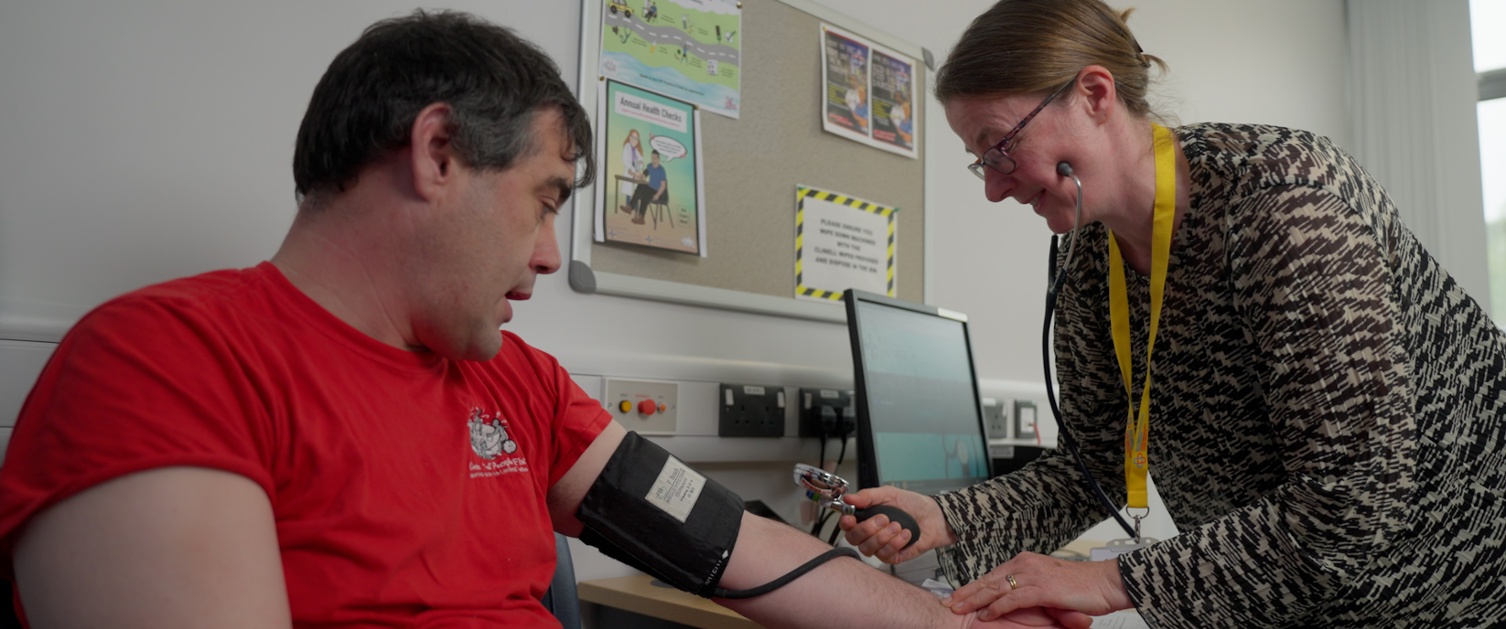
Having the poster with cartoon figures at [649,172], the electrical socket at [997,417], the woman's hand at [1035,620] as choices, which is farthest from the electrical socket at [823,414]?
the woman's hand at [1035,620]

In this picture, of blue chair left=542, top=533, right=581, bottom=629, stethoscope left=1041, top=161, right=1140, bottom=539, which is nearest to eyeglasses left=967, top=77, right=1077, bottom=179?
stethoscope left=1041, top=161, right=1140, bottom=539

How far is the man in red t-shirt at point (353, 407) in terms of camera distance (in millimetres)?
690

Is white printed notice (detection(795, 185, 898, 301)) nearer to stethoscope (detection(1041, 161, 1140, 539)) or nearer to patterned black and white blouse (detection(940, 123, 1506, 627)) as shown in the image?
stethoscope (detection(1041, 161, 1140, 539))

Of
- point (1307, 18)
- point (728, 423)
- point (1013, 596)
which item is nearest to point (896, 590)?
point (1013, 596)

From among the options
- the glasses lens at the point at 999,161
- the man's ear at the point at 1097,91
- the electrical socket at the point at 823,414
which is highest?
the man's ear at the point at 1097,91

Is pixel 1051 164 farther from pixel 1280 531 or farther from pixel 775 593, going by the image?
pixel 775 593

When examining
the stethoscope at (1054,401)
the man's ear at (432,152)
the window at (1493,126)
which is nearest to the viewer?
the man's ear at (432,152)

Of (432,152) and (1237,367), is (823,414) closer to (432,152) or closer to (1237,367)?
(1237,367)

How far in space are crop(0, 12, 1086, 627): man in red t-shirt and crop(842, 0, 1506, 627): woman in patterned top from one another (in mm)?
220

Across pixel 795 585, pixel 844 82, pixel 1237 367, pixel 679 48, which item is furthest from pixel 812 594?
pixel 844 82

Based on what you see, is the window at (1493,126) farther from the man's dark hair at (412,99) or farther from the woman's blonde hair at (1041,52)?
the man's dark hair at (412,99)

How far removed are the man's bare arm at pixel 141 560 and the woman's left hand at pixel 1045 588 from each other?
769mm

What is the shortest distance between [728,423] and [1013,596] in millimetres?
769

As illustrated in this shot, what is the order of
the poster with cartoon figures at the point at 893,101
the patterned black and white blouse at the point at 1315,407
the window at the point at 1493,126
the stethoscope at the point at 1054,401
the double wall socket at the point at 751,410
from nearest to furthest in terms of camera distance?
the patterned black and white blouse at the point at 1315,407, the stethoscope at the point at 1054,401, the double wall socket at the point at 751,410, the poster with cartoon figures at the point at 893,101, the window at the point at 1493,126
